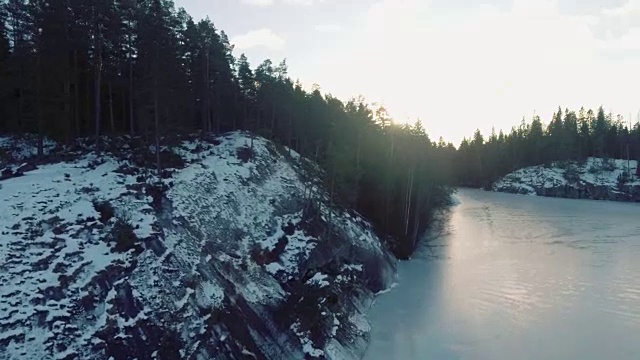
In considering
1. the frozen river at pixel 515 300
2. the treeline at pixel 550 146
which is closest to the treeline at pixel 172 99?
the frozen river at pixel 515 300

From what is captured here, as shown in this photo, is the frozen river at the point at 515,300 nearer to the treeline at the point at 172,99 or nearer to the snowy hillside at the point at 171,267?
the snowy hillside at the point at 171,267

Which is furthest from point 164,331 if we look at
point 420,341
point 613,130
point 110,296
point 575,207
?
point 613,130

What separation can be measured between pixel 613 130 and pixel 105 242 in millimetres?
140391

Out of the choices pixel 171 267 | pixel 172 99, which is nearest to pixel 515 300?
pixel 171 267

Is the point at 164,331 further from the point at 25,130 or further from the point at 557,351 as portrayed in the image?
the point at 25,130

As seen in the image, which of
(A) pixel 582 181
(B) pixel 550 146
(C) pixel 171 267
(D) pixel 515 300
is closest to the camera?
(C) pixel 171 267

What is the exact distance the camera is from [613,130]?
4678 inches

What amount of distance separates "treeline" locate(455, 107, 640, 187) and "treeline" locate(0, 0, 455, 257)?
7939cm

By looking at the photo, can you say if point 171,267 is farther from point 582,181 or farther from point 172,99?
point 582,181

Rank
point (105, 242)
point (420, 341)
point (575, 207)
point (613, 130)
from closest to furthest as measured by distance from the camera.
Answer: point (105, 242), point (420, 341), point (575, 207), point (613, 130)

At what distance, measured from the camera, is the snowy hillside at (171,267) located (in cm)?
1426

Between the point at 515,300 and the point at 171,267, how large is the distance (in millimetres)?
21558

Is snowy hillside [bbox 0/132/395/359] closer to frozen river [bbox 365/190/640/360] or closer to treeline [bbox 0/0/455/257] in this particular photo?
frozen river [bbox 365/190/640/360]

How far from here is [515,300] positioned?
26406 mm
